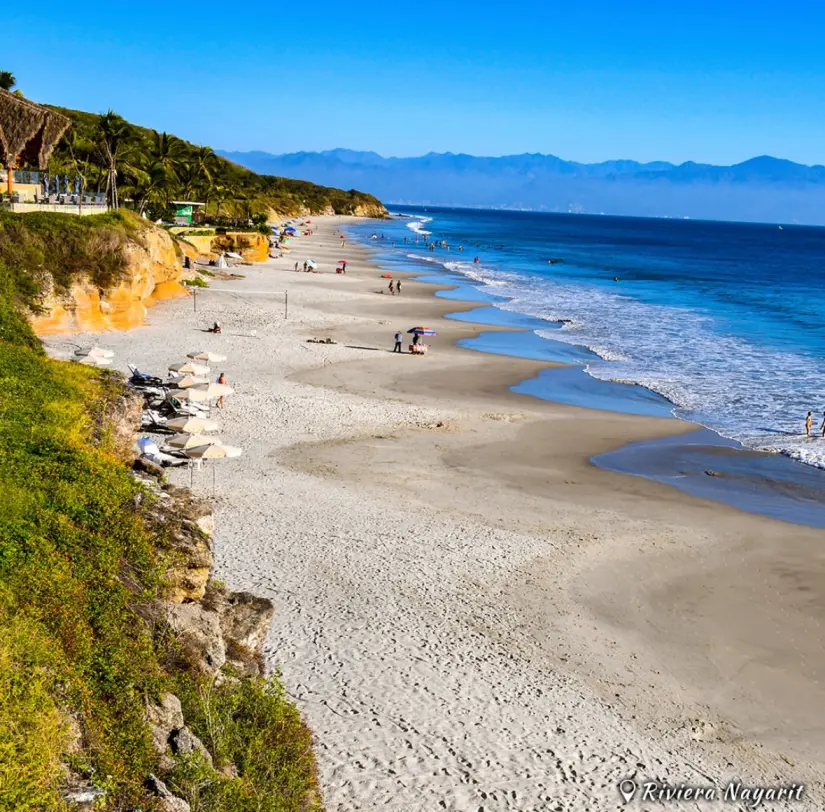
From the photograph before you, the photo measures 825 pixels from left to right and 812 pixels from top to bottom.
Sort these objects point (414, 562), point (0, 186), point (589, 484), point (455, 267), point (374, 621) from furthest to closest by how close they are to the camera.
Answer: point (455, 267), point (0, 186), point (589, 484), point (414, 562), point (374, 621)

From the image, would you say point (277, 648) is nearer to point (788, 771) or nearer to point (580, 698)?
point (580, 698)

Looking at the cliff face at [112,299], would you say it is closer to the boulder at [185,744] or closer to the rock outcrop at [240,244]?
the rock outcrop at [240,244]

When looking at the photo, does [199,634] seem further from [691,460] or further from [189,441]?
[691,460]

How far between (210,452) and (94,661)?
A: 12078 millimetres

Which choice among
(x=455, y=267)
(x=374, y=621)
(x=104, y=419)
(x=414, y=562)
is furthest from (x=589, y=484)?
(x=455, y=267)

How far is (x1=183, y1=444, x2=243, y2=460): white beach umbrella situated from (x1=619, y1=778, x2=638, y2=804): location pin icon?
12.8 metres

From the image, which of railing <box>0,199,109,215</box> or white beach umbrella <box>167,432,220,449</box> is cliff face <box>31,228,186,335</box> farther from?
white beach umbrella <box>167,432,220,449</box>

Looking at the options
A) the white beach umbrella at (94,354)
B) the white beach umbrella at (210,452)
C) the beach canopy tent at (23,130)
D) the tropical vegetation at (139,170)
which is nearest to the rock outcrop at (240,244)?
the tropical vegetation at (139,170)

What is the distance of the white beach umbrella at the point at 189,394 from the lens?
24.1 metres

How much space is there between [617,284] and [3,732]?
243ft

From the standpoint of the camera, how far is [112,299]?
116ft

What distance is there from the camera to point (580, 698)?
494 inches

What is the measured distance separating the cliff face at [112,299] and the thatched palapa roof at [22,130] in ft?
39.2

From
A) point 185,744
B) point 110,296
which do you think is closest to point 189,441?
point 185,744
